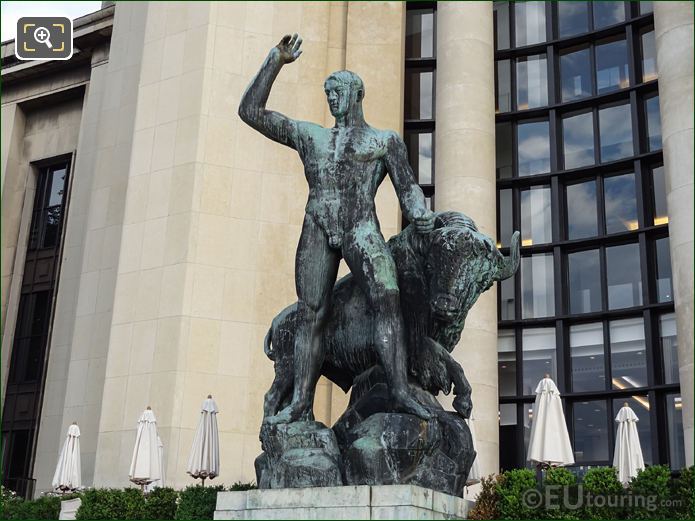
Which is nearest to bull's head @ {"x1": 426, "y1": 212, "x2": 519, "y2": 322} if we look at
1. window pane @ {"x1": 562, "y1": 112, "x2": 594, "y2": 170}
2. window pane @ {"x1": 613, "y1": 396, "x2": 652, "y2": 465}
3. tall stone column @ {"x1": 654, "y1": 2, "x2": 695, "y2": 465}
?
tall stone column @ {"x1": 654, "y1": 2, "x2": 695, "y2": 465}

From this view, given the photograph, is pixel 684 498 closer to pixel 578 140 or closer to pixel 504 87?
pixel 578 140

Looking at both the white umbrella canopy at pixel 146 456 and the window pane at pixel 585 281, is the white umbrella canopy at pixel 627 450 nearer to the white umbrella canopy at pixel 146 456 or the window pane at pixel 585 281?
the window pane at pixel 585 281

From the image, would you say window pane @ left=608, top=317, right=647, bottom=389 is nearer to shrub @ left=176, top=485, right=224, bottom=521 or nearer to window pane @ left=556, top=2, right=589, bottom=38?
window pane @ left=556, top=2, right=589, bottom=38

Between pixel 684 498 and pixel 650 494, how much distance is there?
0.50 metres

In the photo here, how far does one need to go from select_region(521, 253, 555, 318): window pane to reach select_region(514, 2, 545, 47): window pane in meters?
7.31

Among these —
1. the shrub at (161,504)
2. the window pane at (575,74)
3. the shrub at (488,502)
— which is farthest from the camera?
the window pane at (575,74)

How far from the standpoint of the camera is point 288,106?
24.7 m

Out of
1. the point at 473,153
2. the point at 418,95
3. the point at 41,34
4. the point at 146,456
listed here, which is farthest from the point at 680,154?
the point at 41,34

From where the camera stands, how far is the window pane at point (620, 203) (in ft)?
88.6

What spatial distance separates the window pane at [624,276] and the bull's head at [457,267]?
20032mm

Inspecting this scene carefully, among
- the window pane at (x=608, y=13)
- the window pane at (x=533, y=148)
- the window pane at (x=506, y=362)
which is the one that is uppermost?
the window pane at (x=608, y=13)

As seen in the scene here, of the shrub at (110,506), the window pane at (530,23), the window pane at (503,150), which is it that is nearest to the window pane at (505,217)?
the window pane at (503,150)

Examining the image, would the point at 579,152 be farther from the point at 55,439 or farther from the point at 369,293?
the point at 369,293

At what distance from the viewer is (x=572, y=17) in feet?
96.0
